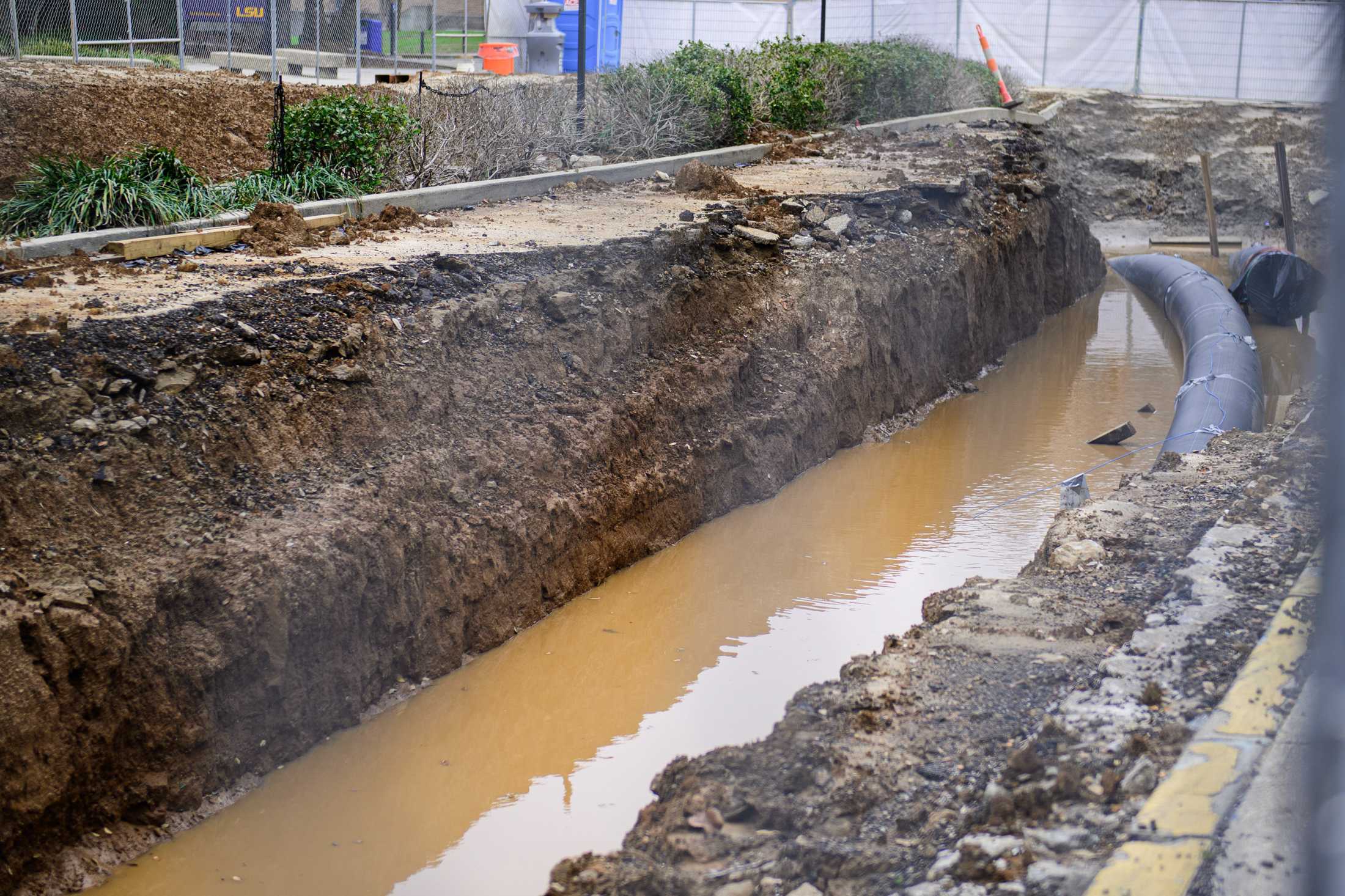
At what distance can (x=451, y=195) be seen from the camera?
10820 mm

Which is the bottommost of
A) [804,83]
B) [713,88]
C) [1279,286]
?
[1279,286]

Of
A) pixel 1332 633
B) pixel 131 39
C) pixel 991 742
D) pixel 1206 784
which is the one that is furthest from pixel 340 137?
pixel 1332 633

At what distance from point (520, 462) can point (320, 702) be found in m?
2.07

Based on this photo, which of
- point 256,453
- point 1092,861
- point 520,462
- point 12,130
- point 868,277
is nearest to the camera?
point 1092,861

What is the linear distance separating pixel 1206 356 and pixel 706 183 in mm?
5478

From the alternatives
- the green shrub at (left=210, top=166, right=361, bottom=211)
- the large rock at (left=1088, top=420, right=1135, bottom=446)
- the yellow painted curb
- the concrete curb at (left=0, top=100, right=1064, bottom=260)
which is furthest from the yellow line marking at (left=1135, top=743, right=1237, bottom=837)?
the green shrub at (left=210, top=166, right=361, bottom=211)

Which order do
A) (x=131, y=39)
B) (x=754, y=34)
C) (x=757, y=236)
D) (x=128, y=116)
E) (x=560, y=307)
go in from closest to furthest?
(x=560, y=307) < (x=757, y=236) < (x=128, y=116) < (x=131, y=39) < (x=754, y=34)

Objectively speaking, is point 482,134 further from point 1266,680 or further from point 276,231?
point 1266,680

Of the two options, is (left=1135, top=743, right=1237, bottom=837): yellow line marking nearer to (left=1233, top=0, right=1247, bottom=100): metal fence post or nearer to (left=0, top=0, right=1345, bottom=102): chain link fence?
(left=0, top=0, right=1345, bottom=102): chain link fence

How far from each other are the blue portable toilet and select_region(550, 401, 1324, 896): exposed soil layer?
62.3ft

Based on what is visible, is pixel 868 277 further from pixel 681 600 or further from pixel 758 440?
pixel 681 600

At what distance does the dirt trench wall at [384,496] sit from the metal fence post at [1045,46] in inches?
740

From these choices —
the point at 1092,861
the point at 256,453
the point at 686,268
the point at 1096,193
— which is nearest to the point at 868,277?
the point at 686,268

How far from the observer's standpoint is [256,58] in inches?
714
